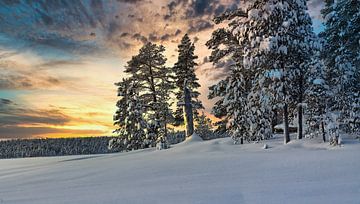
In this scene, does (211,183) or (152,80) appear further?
(152,80)

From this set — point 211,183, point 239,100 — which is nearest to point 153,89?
point 239,100

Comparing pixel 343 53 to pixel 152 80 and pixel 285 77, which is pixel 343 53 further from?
pixel 152 80

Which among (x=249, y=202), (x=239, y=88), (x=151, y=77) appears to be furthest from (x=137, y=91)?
(x=249, y=202)

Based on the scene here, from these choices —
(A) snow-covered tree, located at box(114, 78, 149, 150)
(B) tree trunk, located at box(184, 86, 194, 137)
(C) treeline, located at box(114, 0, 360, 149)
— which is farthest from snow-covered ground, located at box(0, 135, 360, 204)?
(A) snow-covered tree, located at box(114, 78, 149, 150)

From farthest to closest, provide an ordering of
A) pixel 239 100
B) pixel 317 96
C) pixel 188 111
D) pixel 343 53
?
pixel 188 111 < pixel 343 53 < pixel 239 100 < pixel 317 96

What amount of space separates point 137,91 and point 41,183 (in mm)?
24053

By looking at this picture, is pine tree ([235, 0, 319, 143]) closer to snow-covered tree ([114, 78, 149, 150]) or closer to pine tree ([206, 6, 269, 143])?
pine tree ([206, 6, 269, 143])

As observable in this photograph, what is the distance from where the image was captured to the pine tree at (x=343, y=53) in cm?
2064

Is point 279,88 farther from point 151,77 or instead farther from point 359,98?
point 151,77

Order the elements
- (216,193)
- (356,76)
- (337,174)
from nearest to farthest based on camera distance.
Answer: (216,193) → (337,174) → (356,76)

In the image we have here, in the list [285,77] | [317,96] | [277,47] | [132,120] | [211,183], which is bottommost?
[211,183]

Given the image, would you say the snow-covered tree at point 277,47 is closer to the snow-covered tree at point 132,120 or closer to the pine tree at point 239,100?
the pine tree at point 239,100

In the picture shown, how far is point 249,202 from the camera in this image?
20.5 feet

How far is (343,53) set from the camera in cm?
2373
